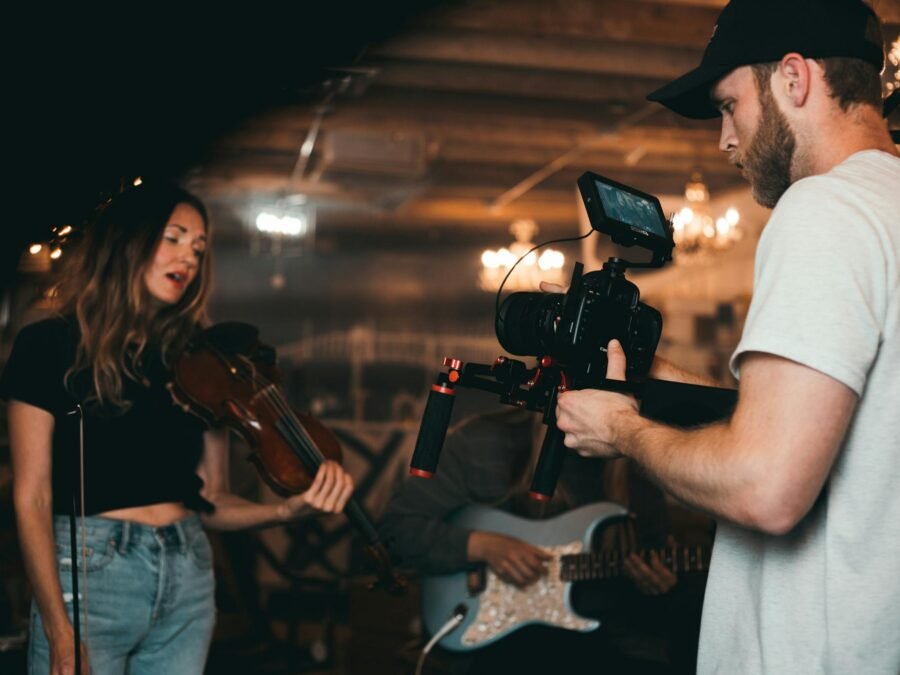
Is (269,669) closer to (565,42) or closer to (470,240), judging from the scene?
(565,42)

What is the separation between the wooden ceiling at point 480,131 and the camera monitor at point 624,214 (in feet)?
7.77

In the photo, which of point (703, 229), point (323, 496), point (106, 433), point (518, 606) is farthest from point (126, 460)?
point (703, 229)

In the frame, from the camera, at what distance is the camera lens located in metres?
1.28

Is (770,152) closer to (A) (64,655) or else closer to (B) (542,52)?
(A) (64,655)

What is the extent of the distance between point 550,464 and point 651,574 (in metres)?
1.48

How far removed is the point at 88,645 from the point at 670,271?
5.93 metres

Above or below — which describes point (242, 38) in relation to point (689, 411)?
above

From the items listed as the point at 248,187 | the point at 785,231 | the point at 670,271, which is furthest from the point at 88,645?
the point at 670,271

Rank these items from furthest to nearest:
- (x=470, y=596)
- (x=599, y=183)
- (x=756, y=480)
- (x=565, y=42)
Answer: (x=565, y=42), (x=470, y=596), (x=599, y=183), (x=756, y=480)

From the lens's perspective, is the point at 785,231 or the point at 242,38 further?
the point at 242,38

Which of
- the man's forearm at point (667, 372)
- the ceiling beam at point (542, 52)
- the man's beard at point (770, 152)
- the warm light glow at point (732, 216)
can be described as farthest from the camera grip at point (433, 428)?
the warm light glow at point (732, 216)

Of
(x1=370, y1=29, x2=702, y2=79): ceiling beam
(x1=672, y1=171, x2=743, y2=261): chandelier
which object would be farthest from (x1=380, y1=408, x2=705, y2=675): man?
(x1=672, y1=171, x2=743, y2=261): chandelier

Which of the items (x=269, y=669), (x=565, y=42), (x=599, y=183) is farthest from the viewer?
(x=565, y=42)

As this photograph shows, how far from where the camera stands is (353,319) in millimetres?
7172
